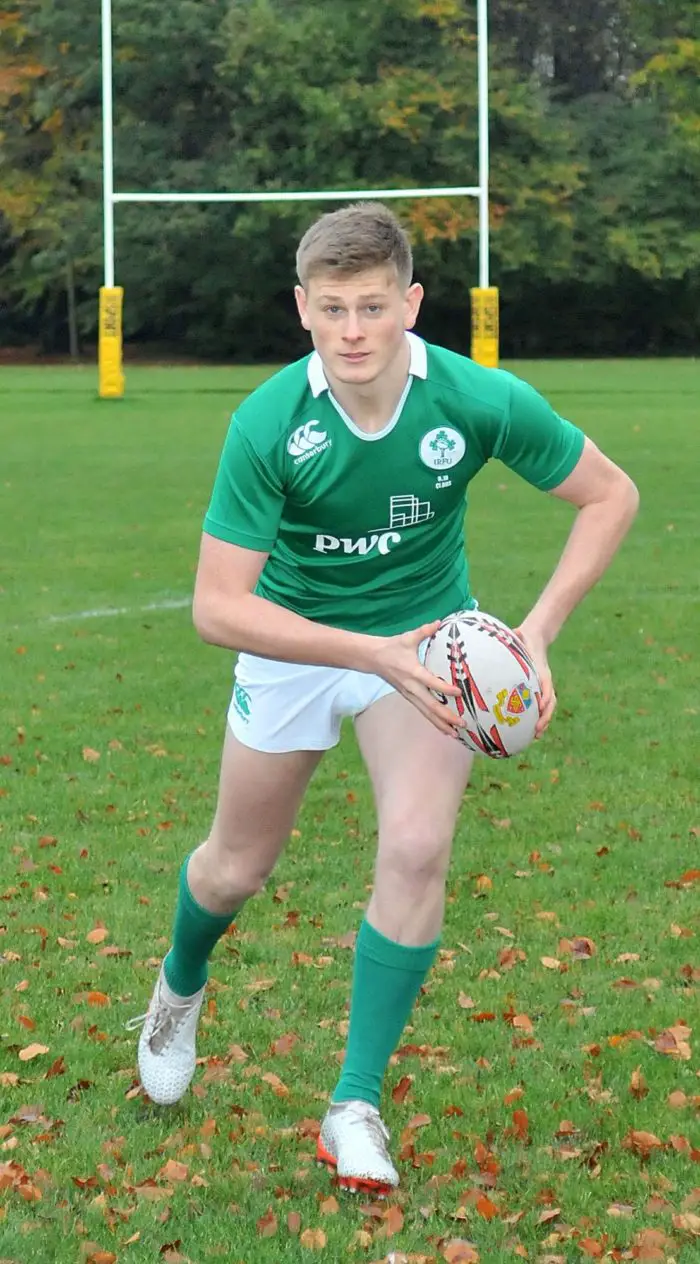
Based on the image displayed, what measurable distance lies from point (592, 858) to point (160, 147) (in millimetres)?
52861

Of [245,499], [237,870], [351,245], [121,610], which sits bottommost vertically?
[121,610]

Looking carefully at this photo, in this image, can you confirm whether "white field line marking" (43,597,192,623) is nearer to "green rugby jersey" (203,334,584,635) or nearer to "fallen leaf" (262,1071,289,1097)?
"fallen leaf" (262,1071,289,1097)

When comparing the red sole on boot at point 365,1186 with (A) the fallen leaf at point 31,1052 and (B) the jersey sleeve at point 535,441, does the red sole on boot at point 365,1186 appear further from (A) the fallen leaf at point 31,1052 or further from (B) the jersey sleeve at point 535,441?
(B) the jersey sleeve at point 535,441

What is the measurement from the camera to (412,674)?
3.91 m

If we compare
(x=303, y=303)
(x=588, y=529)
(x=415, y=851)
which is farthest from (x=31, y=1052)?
(x=303, y=303)

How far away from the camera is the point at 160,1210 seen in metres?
4.13

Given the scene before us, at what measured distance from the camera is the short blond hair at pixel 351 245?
13.2ft

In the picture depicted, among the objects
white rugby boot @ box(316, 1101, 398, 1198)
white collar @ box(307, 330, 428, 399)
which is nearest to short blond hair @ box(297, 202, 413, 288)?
white collar @ box(307, 330, 428, 399)

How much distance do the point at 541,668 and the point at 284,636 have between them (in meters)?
0.62

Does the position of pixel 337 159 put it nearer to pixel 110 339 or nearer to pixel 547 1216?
pixel 110 339

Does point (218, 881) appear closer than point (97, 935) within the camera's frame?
Yes

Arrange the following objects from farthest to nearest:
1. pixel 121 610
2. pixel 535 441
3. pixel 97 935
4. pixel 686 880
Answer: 1. pixel 121 610
2. pixel 686 880
3. pixel 97 935
4. pixel 535 441

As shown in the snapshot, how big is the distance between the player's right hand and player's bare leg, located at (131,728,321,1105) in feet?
2.15

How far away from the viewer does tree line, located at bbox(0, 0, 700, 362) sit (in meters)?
53.3
